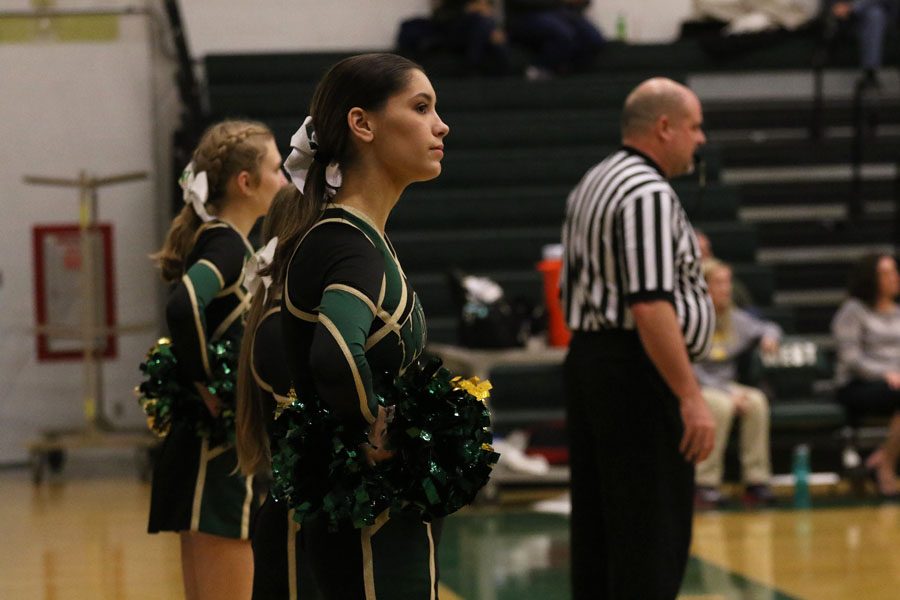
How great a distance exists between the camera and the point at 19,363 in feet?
33.4

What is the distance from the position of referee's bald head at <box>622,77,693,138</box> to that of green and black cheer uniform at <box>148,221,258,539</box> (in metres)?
1.21

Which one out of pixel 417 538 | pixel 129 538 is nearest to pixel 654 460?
pixel 417 538

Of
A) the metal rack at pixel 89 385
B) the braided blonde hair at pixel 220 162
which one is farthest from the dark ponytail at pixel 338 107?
the metal rack at pixel 89 385

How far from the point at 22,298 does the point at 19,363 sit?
0.45 metres

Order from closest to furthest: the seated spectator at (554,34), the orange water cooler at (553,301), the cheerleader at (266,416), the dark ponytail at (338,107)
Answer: the dark ponytail at (338,107)
the cheerleader at (266,416)
the orange water cooler at (553,301)
the seated spectator at (554,34)

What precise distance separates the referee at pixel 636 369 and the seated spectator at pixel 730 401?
378cm

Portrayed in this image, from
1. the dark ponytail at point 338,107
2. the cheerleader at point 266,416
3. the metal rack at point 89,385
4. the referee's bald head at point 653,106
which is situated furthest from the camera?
the metal rack at point 89,385

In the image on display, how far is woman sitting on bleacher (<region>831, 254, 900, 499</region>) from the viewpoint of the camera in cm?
827

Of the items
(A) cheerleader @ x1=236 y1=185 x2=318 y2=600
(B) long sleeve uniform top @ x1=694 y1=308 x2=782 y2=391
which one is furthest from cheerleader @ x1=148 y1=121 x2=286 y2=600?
(B) long sleeve uniform top @ x1=694 y1=308 x2=782 y2=391

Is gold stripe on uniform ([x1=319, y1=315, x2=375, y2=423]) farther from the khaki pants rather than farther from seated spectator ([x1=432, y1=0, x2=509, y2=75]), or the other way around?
seated spectator ([x1=432, y1=0, x2=509, y2=75])

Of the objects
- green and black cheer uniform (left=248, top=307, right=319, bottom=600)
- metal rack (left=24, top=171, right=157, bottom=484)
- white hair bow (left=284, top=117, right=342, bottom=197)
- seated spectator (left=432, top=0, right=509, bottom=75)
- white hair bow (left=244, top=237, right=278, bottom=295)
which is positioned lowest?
metal rack (left=24, top=171, right=157, bottom=484)

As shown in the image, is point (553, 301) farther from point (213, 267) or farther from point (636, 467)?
point (213, 267)

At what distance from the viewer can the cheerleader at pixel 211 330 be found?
3396 millimetres

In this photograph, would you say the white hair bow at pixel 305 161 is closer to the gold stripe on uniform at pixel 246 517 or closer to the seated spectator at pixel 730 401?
the gold stripe on uniform at pixel 246 517
